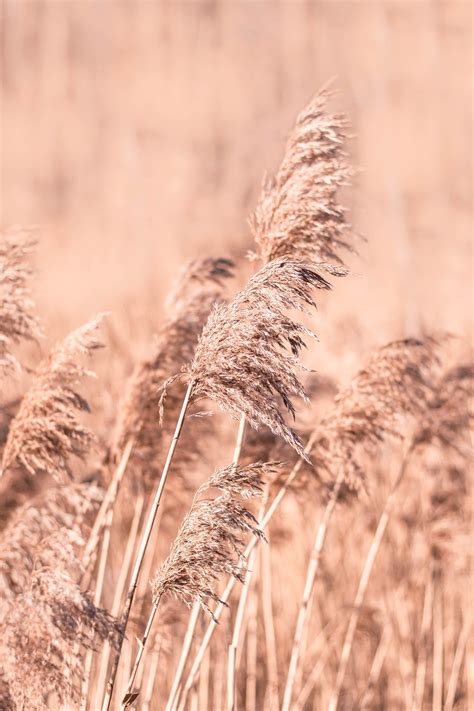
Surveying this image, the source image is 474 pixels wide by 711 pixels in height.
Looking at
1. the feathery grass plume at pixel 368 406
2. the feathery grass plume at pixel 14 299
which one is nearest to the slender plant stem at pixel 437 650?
the feathery grass plume at pixel 368 406

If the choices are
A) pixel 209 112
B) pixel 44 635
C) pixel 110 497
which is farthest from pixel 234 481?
pixel 209 112

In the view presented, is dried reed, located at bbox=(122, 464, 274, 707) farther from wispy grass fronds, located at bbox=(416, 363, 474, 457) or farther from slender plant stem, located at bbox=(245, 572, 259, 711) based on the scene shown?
slender plant stem, located at bbox=(245, 572, 259, 711)

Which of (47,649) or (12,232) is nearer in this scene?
(47,649)

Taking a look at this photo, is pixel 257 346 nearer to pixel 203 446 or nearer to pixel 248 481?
pixel 248 481

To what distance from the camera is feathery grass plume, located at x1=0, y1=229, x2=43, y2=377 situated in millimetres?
2363

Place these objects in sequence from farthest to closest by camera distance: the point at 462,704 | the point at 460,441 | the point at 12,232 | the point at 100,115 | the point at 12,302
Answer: the point at 100,115, the point at 462,704, the point at 460,441, the point at 12,232, the point at 12,302

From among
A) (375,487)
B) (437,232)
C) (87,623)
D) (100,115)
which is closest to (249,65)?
(100,115)

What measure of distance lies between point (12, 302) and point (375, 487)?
318 centimetres

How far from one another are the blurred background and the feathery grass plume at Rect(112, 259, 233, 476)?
16.8 m

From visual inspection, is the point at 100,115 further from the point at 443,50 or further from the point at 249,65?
the point at 443,50

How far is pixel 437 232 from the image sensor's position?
23297 mm

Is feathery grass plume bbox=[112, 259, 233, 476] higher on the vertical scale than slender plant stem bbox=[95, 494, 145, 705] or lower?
higher

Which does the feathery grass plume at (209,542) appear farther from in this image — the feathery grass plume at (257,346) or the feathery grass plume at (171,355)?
the feathery grass plume at (171,355)

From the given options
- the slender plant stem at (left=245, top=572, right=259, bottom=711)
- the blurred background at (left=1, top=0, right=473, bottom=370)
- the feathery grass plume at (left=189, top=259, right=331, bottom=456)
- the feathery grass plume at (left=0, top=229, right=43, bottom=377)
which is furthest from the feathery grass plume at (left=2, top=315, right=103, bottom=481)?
the blurred background at (left=1, top=0, right=473, bottom=370)
